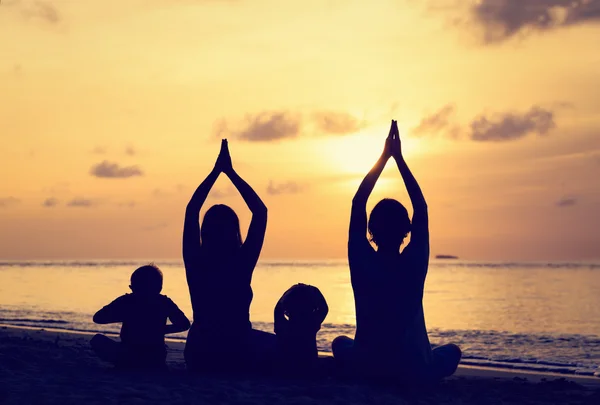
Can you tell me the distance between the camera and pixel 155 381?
6.11 meters

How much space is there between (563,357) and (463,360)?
8.27ft

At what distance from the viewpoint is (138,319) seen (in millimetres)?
6719

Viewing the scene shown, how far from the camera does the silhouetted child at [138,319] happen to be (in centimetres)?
672

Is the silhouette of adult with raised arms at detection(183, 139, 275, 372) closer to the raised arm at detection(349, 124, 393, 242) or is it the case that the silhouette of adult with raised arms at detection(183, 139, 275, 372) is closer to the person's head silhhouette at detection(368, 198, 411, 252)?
the raised arm at detection(349, 124, 393, 242)

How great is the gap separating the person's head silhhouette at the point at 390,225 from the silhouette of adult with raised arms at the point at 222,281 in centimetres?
108

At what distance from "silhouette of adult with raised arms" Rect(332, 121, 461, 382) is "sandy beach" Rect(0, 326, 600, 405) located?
288mm

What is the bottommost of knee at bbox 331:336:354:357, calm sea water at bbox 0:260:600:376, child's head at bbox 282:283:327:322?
calm sea water at bbox 0:260:600:376

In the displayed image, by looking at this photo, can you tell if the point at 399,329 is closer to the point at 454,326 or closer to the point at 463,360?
the point at 463,360

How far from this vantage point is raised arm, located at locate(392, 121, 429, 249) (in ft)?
20.0

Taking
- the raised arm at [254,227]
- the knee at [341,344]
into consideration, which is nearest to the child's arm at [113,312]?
the raised arm at [254,227]

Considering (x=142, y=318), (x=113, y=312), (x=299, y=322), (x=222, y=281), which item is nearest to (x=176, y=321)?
(x=142, y=318)

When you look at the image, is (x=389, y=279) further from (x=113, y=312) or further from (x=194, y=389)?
(x=113, y=312)

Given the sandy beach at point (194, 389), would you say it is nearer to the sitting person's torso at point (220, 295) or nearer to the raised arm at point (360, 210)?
the sitting person's torso at point (220, 295)

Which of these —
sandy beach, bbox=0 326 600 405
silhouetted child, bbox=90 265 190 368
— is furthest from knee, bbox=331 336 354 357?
silhouetted child, bbox=90 265 190 368
